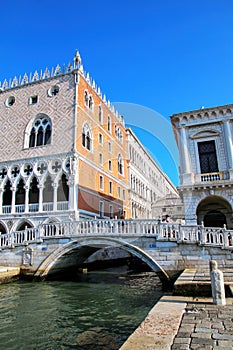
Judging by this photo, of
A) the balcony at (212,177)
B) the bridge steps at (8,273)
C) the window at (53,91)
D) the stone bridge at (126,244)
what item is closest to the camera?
the stone bridge at (126,244)

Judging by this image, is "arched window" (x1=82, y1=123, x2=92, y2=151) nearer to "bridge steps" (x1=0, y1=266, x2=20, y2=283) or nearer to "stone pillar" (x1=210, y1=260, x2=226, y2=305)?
"bridge steps" (x1=0, y1=266, x2=20, y2=283)

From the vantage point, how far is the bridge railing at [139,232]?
10688mm

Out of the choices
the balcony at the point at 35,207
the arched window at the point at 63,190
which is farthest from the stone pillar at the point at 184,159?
the arched window at the point at 63,190

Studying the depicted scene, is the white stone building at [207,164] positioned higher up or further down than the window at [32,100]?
further down

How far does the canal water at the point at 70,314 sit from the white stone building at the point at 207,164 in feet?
18.8

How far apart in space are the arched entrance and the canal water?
5852 millimetres

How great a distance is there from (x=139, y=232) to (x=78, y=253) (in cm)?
449

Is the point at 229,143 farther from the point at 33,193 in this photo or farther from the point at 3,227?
the point at 3,227

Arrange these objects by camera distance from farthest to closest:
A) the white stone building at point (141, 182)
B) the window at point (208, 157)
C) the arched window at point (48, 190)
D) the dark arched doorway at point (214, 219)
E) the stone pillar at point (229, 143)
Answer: the white stone building at point (141, 182) < the arched window at point (48, 190) < the dark arched doorway at point (214, 219) < the window at point (208, 157) < the stone pillar at point (229, 143)

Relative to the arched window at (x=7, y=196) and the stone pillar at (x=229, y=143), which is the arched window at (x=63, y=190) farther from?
the stone pillar at (x=229, y=143)

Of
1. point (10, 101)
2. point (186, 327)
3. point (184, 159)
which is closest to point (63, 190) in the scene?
point (184, 159)

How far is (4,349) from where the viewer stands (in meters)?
5.19

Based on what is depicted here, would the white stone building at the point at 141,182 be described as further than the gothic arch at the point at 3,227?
Yes

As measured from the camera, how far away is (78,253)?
14.8 m
